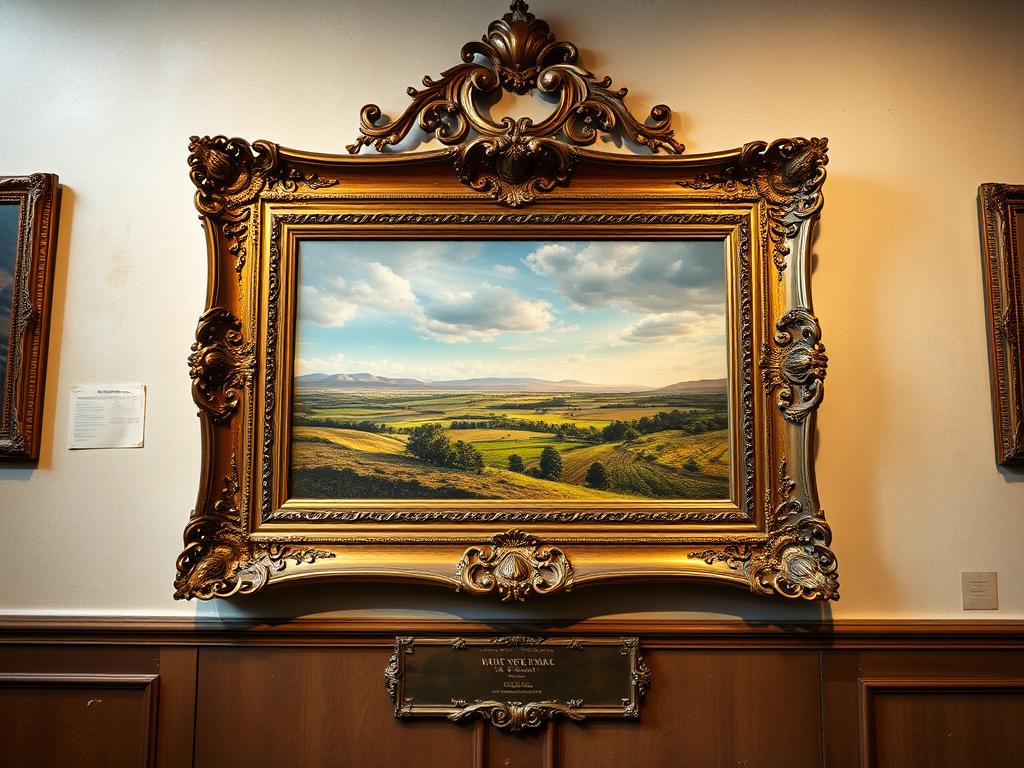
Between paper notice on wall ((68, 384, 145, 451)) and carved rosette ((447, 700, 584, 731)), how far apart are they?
1.36 meters

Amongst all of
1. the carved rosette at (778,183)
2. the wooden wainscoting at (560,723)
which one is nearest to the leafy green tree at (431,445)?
the wooden wainscoting at (560,723)

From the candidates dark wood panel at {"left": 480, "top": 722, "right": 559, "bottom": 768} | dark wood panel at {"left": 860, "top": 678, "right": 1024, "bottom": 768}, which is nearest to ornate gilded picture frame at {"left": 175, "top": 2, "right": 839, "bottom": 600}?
dark wood panel at {"left": 480, "top": 722, "right": 559, "bottom": 768}

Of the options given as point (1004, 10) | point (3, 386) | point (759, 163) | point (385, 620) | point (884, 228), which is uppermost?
point (1004, 10)

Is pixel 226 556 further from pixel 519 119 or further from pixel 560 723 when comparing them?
pixel 519 119

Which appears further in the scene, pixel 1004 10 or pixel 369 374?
pixel 1004 10

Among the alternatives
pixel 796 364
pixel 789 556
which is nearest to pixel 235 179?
pixel 796 364

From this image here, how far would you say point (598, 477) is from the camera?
209 cm

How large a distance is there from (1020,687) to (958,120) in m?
1.84

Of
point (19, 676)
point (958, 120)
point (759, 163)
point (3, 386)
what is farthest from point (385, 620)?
point (958, 120)

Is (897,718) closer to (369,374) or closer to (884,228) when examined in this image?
(884,228)

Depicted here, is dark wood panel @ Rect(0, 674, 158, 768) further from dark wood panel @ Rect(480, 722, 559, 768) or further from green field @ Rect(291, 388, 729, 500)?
dark wood panel @ Rect(480, 722, 559, 768)

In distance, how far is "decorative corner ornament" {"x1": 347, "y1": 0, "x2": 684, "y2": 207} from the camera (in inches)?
84.0

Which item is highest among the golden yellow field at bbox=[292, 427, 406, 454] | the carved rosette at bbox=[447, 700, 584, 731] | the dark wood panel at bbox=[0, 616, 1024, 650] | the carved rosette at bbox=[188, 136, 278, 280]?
the carved rosette at bbox=[188, 136, 278, 280]

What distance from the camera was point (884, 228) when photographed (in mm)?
2180
